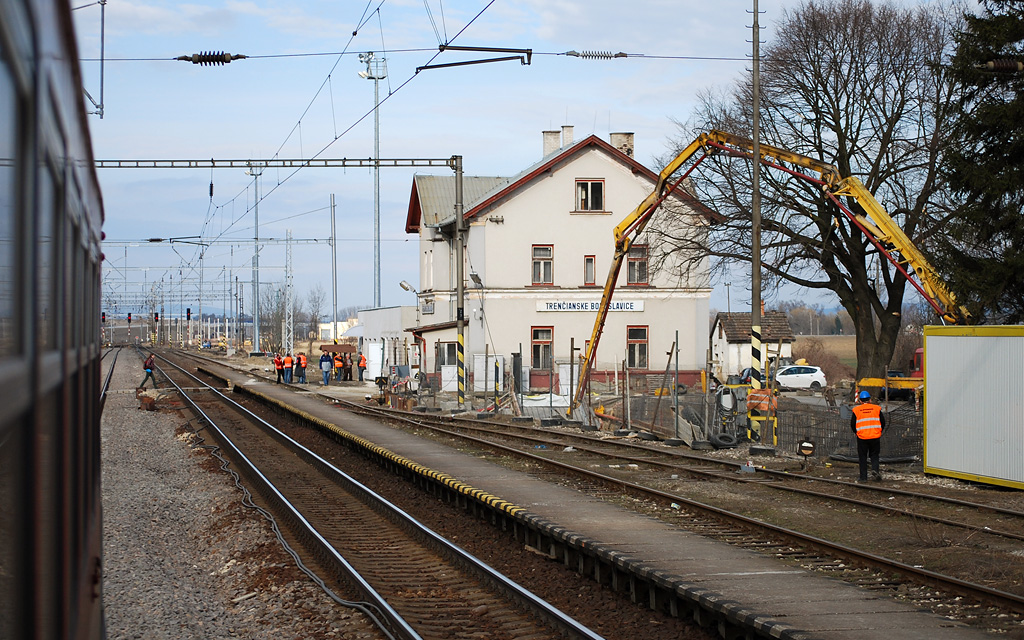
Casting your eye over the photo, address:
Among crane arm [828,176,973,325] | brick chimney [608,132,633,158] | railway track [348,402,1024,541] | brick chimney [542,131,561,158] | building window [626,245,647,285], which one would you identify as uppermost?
brick chimney [542,131,561,158]

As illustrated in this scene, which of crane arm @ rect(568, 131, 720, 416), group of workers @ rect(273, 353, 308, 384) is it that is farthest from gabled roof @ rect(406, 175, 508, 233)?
crane arm @ rect(568, 131, 720, 416)

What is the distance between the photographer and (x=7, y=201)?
1.96 m

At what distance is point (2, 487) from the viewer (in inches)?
74.2

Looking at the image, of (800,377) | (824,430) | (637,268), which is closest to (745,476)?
(824,430)

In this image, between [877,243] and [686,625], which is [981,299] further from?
[686,625]

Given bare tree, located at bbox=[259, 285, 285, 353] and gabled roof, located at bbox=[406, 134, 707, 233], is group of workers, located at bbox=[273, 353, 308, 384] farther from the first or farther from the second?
bare tree, located at bbox=[259, 285, 285, 353]

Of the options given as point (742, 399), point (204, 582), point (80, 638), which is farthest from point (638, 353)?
point (80, 638)

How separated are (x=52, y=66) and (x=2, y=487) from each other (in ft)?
4.20

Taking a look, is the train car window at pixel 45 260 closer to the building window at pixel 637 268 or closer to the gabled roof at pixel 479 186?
the gabled roof at pixel 479 186

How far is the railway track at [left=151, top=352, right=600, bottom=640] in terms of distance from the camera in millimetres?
8336

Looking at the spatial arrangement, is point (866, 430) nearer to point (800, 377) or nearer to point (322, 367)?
point (322, 367)

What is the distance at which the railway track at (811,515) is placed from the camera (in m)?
8.61

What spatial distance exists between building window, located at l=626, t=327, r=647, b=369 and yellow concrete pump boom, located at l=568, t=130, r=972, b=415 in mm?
12740

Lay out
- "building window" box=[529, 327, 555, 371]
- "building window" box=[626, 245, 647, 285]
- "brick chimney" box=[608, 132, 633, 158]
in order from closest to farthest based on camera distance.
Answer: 1. "building window" box=[529, 327, 555, 371]
2. "building window" box=[626, 245, 647, 285]
3. "brick chimney" box=[608, 132, 633, 158]
